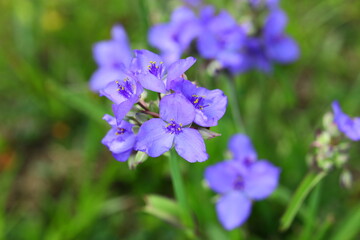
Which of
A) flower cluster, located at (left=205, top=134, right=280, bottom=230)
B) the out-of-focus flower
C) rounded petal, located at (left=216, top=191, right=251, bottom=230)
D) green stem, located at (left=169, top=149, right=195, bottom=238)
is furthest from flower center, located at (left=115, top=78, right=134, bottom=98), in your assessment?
the out-of-focus flower

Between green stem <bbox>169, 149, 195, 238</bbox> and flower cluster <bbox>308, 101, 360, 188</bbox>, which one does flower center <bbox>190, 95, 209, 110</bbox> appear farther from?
flower cluster <bbox>308, 101, 360, 188</bbox>

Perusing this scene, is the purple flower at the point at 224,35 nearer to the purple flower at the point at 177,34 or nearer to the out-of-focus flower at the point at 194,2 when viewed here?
the purple flower at the point at 177,34

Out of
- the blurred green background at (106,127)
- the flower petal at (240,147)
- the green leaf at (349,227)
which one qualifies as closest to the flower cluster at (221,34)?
the blurred green background at (106,127)

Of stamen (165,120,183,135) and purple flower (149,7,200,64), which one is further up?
purple flower (149,7,200,64)

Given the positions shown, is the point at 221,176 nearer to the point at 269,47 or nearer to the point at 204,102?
the point at 204,102

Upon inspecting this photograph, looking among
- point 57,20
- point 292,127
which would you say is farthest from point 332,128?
point 57,20

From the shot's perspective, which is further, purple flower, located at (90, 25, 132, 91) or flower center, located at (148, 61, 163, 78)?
purple flower, located at (90, 25, 132, 91)

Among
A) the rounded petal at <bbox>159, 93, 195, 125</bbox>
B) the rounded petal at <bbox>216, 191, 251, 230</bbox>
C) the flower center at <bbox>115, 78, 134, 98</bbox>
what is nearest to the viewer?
the rounded petal at <bbox>159, 93, 195, 125</bbox>

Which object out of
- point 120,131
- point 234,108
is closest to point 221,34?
point 234,108
